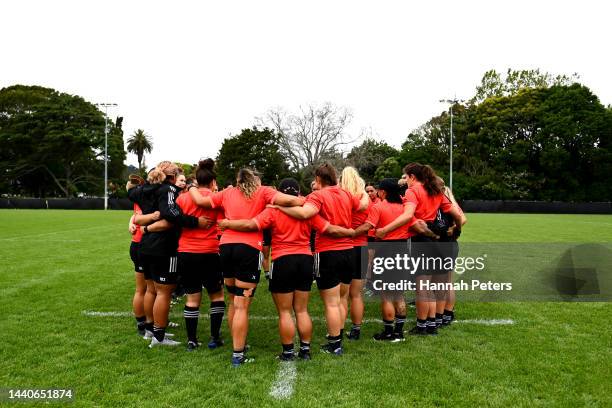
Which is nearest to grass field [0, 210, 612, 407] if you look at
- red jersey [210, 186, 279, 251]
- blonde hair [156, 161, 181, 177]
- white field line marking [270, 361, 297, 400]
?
white field line marking [270, 361, 297, 400]

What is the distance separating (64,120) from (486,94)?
51.8 meters

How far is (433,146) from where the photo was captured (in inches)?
2162

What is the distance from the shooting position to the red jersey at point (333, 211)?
488cm

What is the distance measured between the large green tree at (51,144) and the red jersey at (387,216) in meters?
55.8

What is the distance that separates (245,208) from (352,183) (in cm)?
129

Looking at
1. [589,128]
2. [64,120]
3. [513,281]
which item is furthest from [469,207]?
[64,120]

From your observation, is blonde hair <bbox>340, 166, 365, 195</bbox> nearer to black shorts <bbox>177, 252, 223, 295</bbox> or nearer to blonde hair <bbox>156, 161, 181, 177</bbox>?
black shorts <bbox>177, 252, 223, 295</bbox>

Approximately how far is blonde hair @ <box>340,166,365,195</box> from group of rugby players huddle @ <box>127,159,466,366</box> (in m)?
0.01

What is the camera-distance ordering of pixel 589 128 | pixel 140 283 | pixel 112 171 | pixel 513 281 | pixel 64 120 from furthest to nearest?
pixel 112 171
pixel 64 120
pixel 589 128
pixel 513 281
pixel 140 283

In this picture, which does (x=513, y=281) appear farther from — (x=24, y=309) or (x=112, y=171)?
(x=112, y=171)

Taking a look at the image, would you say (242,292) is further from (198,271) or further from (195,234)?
(195,234)

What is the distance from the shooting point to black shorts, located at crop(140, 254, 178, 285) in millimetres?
5148

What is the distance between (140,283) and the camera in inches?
228

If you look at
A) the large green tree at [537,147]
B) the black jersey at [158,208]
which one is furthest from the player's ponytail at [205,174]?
the large green tree at [537,147]
